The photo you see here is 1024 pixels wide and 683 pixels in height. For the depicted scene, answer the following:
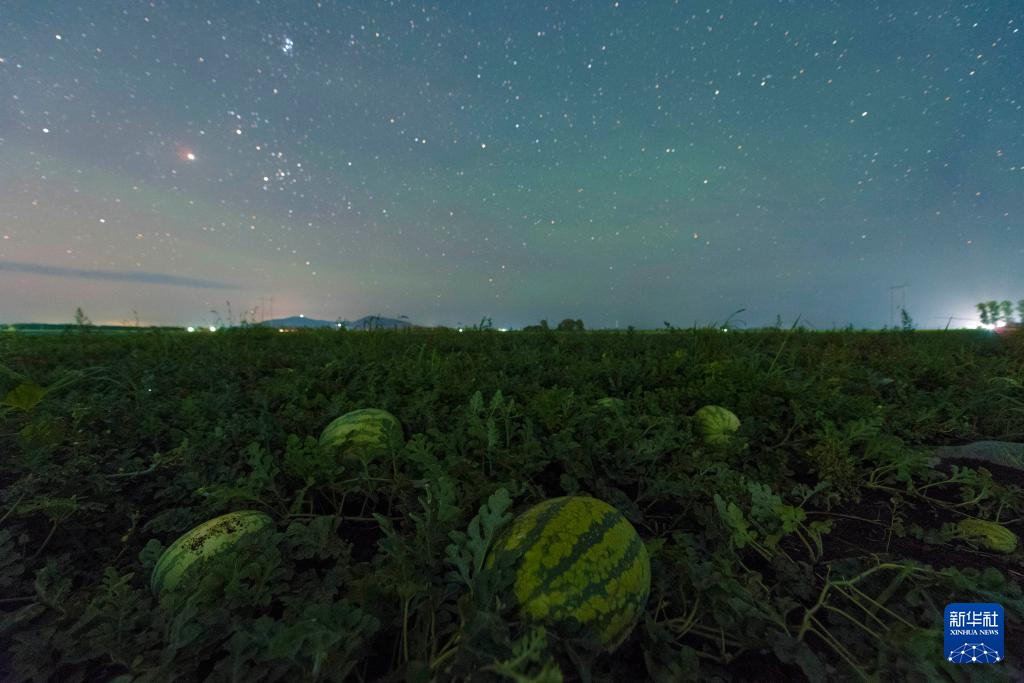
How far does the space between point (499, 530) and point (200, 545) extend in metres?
1.17

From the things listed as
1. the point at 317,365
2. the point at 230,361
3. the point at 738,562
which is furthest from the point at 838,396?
the point at 230,361

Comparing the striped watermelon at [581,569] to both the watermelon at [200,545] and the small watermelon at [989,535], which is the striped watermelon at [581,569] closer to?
the watermelon at [200,545]

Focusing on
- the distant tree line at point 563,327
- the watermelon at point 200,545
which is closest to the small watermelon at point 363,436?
the watermelon at point 200,545

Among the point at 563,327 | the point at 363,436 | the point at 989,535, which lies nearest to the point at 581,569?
the point at 363,436

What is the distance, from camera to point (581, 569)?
1.45 metres

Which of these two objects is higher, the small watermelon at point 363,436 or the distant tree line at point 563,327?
the distant tree line at point 563,327

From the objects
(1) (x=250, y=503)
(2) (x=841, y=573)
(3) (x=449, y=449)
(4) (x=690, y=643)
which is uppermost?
(3) (x=449, y=449)

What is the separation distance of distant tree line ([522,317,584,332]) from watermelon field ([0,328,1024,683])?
4.21 metres

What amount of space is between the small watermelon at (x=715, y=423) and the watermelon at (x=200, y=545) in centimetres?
265

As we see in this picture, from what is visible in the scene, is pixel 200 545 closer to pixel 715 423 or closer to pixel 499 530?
pixel 499 530

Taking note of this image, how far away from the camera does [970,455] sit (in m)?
3.04

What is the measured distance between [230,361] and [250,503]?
10.8 ft

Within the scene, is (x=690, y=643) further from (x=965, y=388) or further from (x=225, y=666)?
(x=965, y=388)

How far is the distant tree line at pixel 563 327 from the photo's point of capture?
26.8 feet
